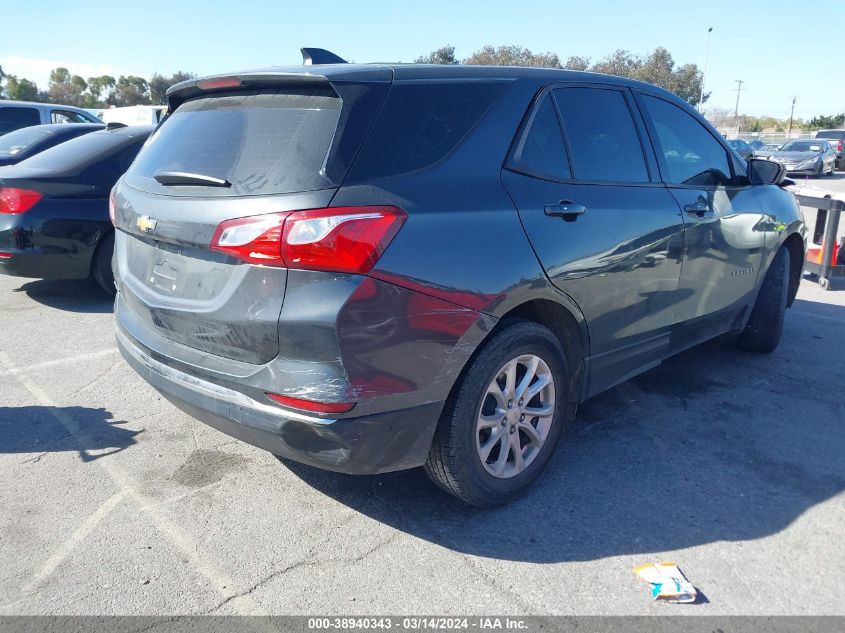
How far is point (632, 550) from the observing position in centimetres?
285

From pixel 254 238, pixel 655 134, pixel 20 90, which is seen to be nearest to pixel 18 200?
pixel 254 238

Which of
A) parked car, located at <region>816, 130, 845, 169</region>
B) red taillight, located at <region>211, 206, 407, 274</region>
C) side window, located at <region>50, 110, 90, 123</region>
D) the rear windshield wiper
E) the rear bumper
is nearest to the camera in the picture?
red taillight, located at <region>211, 206, 407, 274</region>

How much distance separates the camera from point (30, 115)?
12.2 meters

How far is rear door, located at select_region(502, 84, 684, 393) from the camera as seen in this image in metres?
3.08

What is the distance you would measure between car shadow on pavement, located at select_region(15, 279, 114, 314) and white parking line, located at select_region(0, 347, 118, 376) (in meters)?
1.18

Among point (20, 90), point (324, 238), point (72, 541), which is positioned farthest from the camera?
point (20, 90)

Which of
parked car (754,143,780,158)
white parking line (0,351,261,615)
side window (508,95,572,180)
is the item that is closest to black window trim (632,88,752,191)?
side window (508,95,572,180)

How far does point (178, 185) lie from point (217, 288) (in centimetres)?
55

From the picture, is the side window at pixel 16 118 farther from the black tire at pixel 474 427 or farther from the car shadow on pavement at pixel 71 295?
the black tire at pixel 474 427

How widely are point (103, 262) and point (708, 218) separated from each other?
16.7 ft

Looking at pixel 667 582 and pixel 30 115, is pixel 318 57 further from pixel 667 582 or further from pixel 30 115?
pixel 30 115

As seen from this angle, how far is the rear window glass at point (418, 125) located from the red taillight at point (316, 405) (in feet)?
2.66

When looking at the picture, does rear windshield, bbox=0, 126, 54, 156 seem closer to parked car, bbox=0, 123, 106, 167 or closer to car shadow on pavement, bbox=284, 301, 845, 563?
parked car, bbox=0, 123, 106, 167

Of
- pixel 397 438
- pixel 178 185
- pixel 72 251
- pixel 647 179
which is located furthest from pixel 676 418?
pixel 72 251
